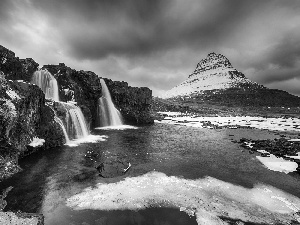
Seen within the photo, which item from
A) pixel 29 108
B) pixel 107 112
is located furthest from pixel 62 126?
pixel 107 112

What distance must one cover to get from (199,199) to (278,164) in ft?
37.7

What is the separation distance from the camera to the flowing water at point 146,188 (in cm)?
969

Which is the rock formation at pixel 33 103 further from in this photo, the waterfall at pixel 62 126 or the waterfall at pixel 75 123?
the waterfall at pixel 75 123

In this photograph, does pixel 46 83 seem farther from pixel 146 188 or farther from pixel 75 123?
pixel 146 188

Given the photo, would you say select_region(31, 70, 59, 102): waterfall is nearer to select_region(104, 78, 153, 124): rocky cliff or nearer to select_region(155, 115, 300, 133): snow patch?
select_region(104, 78, 153, 124): rocky cliff

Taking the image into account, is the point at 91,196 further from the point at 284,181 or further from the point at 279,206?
the point at 284,181

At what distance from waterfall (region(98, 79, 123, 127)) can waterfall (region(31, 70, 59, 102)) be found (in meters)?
9.78

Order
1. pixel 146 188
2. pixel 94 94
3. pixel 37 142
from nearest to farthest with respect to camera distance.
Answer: pixel 146 188 < pixel 37 142 < pixel 94 94

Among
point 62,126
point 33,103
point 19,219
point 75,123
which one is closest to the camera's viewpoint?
point 19,219

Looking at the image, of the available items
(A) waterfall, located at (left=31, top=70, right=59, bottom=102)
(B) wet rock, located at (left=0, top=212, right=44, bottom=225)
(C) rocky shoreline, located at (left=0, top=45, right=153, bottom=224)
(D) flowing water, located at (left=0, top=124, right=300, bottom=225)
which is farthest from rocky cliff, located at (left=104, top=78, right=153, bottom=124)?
(B) wet rock, located at (left=0, top=212, right=44, bottom=225)

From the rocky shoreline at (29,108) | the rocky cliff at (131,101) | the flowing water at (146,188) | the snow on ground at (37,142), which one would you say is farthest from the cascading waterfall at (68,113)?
the rocky cliff at (131,101)

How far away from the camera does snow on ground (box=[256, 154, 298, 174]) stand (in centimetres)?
1698

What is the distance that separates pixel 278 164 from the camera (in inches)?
717

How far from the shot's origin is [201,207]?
10320 millimetres
